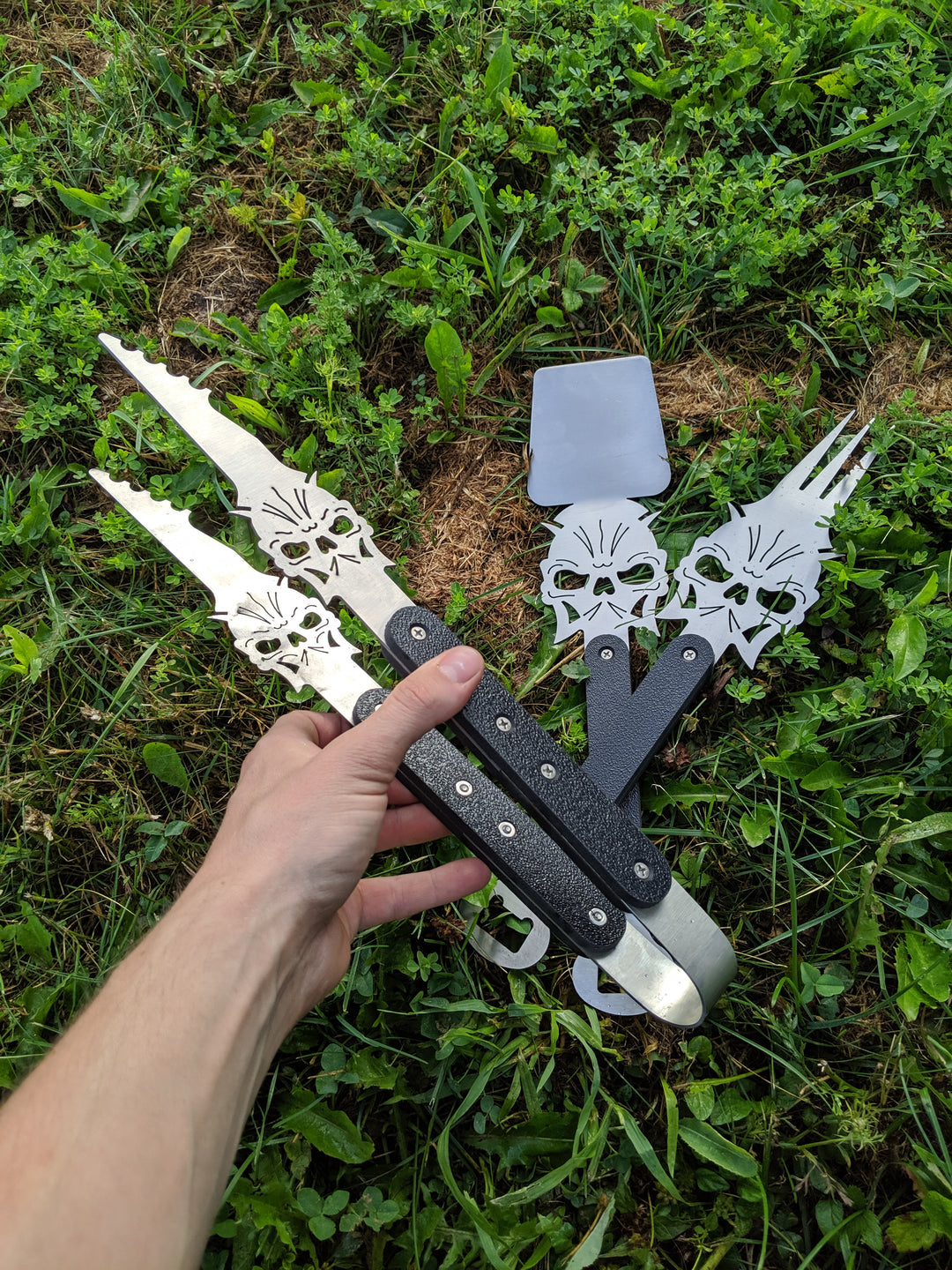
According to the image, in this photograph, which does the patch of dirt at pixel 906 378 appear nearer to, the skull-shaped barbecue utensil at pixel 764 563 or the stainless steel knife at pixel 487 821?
the skull-shaped barbecue utensil at pixel 764 563

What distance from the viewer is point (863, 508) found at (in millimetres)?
2195

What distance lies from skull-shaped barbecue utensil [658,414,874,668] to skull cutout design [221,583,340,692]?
0.89 meters

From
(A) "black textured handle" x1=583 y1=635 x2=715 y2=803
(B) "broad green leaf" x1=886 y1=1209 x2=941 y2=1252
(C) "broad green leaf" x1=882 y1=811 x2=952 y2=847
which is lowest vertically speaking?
(B) "broad green leaf" x1=886 y1=1209 x2=941 y2=1252

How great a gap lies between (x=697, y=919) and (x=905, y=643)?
85 cm

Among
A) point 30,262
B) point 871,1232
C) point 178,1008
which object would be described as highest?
point 30,262

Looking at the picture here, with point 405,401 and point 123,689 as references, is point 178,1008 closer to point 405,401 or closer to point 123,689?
point 123,689


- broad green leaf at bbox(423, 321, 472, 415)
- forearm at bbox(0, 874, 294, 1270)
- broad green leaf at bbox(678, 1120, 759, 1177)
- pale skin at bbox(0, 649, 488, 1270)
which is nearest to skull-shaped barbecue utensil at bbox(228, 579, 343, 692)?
pale skin at bbox(0, 649, 488, 1270)

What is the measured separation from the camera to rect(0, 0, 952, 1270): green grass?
192 centimetres

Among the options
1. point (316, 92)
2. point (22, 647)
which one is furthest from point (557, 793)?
point (316, 92)

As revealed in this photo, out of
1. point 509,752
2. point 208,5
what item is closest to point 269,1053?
point 509,752

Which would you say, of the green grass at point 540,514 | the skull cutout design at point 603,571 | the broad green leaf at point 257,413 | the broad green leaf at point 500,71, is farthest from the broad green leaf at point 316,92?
the skull cutout design at point 603,571

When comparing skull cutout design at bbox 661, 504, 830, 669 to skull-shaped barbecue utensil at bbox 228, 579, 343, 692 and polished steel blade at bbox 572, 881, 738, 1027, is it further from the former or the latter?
skull-shaped barbecue utensil at bbox 228, 579, 343, 692

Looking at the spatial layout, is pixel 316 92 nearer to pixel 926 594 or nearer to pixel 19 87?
pixel 19 87

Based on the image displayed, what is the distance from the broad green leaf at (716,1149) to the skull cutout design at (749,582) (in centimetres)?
110
